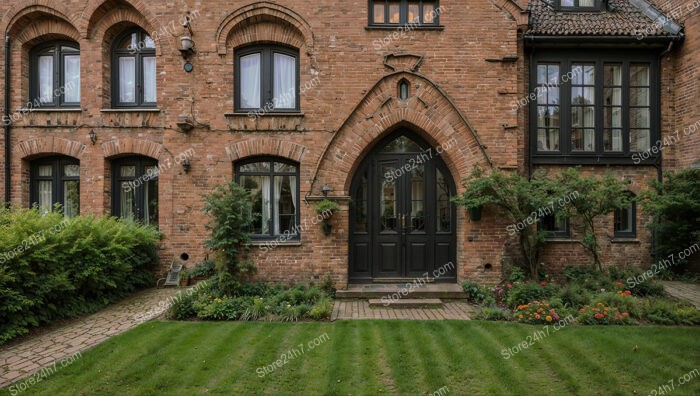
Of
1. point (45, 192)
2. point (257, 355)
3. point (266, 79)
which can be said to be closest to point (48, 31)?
point (45, 192)

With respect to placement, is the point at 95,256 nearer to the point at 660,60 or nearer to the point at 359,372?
the point at 359,372

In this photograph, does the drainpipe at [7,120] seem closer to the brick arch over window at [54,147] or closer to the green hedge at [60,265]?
the brick arch over window at [54,147]

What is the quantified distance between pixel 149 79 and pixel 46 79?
3152 mm

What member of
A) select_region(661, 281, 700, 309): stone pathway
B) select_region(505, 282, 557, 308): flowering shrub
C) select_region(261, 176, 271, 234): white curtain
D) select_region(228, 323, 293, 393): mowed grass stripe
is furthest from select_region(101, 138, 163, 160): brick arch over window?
select_region(661, 281, 700, 309): stone pathway

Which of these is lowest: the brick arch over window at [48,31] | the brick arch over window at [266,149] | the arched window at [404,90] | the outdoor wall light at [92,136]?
the brick arch over window at [266,149]

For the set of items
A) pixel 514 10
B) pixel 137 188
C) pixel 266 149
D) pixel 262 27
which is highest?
pixel 514 10

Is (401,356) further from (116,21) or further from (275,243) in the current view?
(116,21)

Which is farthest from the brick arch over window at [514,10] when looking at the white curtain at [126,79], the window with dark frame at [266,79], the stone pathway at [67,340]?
the stone pathway at [67,340]

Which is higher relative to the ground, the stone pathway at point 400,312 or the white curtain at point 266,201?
the white curtain at point 266,201

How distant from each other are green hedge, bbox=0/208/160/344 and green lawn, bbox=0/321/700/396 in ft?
5.90

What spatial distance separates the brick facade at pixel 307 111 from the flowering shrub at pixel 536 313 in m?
1.63

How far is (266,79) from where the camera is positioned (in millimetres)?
8914

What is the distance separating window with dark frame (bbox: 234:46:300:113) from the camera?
891 centimetres

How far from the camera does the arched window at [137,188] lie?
920 centimetres
